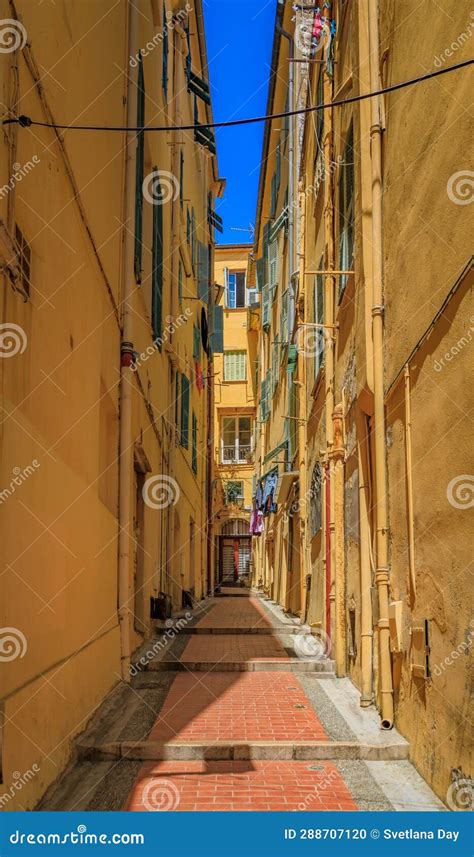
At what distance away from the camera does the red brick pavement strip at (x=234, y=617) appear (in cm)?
1312

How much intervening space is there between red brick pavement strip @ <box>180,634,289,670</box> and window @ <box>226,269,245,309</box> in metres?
27.8

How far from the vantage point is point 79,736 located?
18.4ft

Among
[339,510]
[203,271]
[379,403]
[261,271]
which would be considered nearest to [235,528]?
[261,271]

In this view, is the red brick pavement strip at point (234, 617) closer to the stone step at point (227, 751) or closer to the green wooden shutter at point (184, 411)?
the green wooden shutter at point (184, 411)

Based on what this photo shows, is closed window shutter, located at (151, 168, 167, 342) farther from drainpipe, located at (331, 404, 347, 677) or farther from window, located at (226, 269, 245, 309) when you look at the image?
window, located at (226, 269, 245, 309)

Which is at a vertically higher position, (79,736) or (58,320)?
(58,320)

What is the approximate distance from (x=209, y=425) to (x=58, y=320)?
2295cm

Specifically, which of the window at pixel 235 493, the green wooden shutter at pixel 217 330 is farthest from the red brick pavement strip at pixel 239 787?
the window at pixel 235 493

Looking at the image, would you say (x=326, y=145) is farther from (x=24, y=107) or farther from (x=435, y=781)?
(x=435, y=781)

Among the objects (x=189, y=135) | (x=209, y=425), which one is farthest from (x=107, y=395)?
(x=209, y=425)

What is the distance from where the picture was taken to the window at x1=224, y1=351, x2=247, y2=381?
37531mm

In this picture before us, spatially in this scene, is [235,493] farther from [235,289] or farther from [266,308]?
[266,308]

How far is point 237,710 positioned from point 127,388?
10.9ft

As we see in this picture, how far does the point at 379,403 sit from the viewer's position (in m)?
6.25
